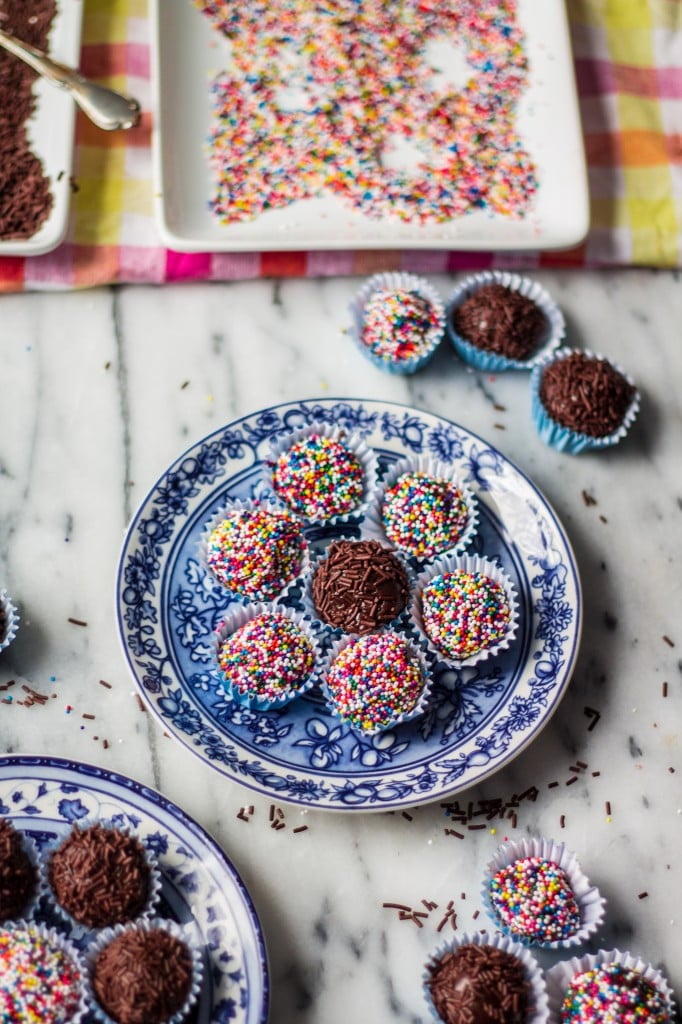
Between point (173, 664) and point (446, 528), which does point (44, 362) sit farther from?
point (446, 528)

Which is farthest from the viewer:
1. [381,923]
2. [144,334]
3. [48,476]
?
[144,334]

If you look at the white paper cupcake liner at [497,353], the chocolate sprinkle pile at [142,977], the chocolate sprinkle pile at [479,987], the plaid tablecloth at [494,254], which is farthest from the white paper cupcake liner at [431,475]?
the chocolate sprinkle pile at [142,977]

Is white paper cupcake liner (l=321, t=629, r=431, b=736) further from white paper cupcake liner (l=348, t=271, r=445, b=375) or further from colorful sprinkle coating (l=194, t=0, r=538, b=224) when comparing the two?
colorful sprinkle coating (l=194, t=0, r=538, b=224)

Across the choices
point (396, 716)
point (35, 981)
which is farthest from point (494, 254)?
point (35, 981)

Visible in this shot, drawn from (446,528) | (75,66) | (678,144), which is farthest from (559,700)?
(75,66)

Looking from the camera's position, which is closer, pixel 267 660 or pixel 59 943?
pixel 59 943

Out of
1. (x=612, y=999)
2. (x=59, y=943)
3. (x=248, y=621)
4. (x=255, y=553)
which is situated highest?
(x=255, y=553)

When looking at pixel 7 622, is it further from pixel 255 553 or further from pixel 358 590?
pixel 358 590
